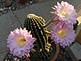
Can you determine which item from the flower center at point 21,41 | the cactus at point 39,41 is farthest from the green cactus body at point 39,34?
the flower center at point 21,41

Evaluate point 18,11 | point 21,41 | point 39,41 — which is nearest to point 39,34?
point 39,41

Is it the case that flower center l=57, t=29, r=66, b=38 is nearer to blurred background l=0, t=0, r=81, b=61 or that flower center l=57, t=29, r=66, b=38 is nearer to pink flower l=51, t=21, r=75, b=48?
pink flower l=51, t=21, r=75, b=48

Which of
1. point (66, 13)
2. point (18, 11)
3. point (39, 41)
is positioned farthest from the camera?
point (18, 11)

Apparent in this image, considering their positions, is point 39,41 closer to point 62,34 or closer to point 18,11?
point 62,34

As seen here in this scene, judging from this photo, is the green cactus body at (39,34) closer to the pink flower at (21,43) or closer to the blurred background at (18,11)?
the pink flower at (21,43)

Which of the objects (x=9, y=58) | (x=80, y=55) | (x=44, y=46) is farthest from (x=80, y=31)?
(x=9, y=58)

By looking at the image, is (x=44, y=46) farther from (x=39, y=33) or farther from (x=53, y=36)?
(x=53, y=36)
